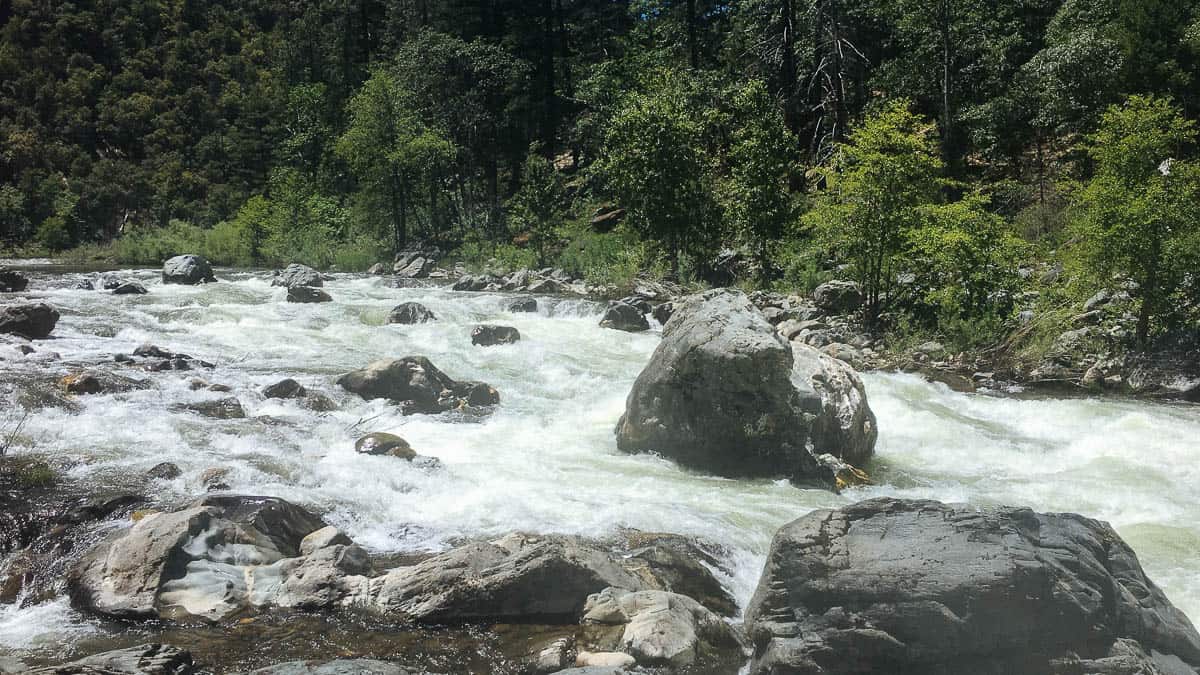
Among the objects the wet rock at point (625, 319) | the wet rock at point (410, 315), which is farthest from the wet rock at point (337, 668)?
the wet rock at point (410, 315)

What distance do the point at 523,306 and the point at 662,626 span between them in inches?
716

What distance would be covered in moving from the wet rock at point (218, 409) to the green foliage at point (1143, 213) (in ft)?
51.4

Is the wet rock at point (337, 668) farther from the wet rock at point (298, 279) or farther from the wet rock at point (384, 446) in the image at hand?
the wet rock at point (298, 279)

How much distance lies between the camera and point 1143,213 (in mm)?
14680

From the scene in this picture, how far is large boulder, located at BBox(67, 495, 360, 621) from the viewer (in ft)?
20.9

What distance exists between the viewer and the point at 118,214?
51469 mm

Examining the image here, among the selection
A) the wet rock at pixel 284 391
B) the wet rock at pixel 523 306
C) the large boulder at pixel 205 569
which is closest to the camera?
the large boulder at pixel 205 569

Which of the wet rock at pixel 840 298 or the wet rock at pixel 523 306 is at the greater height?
the wet rock at pixel 840 298

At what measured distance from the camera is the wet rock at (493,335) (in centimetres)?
1842

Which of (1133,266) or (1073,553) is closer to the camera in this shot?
(1073,553)

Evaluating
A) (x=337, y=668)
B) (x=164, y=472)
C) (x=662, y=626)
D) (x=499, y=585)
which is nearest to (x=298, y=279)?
(x=164, y=472)

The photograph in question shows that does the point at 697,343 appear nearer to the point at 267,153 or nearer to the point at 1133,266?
the point at 1133,266

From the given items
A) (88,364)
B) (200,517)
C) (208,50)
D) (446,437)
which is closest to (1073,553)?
(200,517)

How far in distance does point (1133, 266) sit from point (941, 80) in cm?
1760
